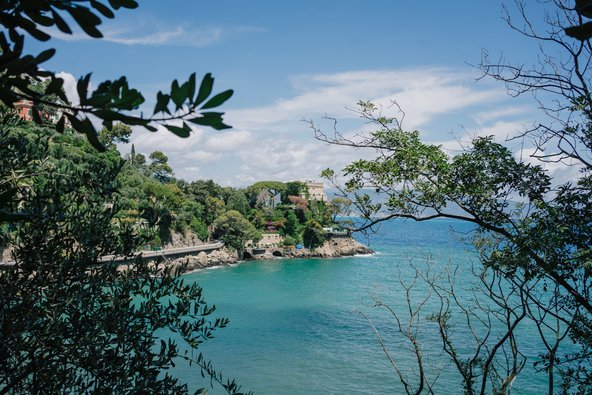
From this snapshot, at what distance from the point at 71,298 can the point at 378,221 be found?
117 inches

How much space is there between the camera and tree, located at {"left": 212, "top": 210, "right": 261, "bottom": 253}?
40.3 meters

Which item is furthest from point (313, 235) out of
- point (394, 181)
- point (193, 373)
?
point (394, 181)

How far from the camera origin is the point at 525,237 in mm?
3822

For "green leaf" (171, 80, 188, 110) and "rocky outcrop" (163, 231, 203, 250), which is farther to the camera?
"rocky outcrop" (163, 231, 203, 250)

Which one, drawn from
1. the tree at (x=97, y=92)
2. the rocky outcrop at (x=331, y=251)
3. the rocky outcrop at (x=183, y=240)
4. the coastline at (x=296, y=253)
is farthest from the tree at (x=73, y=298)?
the rocky outcrop at (x=331, y=251)

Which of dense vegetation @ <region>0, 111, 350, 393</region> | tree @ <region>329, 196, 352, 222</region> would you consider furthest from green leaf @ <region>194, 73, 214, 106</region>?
tree @ <region>329, 196, 352, 222</region>

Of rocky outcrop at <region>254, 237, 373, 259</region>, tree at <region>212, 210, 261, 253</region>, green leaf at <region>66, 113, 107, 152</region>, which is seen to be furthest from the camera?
rocky outcrop at <region>254, 237, 373, 259</region>

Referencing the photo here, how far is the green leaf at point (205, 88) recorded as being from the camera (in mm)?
981

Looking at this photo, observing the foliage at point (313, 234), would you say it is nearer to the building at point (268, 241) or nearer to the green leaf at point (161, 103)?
the building at point (268, 241)

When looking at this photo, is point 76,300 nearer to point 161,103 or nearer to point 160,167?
point 161,103

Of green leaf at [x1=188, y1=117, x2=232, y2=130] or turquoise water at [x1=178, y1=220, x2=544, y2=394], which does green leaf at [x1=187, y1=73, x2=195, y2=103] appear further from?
turquoise water at [x1=178, y1=220, x2=544, y2=394]

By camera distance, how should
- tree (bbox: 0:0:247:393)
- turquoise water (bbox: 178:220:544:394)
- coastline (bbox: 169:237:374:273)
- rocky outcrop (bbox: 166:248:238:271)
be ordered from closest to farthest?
1. tree (bbox: 0:0:247:393)
2. turquoise water (bbox: 178:220:544:394)
3. rocky outcrop (bbox: 166:248:238:271)
4. coastline (bbox: 169:237:374:273)

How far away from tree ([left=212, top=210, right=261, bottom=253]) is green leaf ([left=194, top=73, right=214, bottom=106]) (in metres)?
39.4

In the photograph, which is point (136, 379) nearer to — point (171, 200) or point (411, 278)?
point (411, 278)
